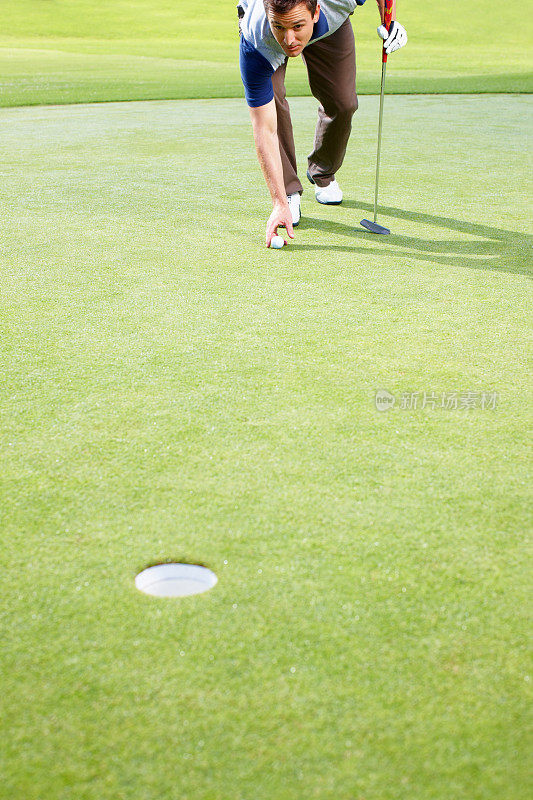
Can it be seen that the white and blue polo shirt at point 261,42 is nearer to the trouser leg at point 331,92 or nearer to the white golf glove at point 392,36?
the white golf glove at point 392,36

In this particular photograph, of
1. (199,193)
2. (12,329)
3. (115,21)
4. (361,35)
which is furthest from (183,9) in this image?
(12,329)

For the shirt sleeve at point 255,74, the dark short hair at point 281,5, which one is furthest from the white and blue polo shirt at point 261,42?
the dark short hair at point 281,5

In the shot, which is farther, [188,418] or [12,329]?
[12,329]

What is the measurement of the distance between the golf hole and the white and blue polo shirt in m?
2.24

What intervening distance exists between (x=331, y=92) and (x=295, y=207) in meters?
0.61

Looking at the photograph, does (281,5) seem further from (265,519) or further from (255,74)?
(265,519)

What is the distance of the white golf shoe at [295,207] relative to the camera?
12.3ft

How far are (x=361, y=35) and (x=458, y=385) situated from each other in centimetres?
2755

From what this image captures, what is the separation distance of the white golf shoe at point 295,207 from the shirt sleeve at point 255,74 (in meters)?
0.66

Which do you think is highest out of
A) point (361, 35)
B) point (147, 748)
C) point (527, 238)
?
point (361, 35)

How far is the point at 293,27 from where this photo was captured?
2680 millimetres

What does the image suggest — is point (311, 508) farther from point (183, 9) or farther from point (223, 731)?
point (183, 9)

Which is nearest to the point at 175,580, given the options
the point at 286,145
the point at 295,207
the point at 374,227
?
the point at 374,227

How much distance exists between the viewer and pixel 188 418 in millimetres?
1879
